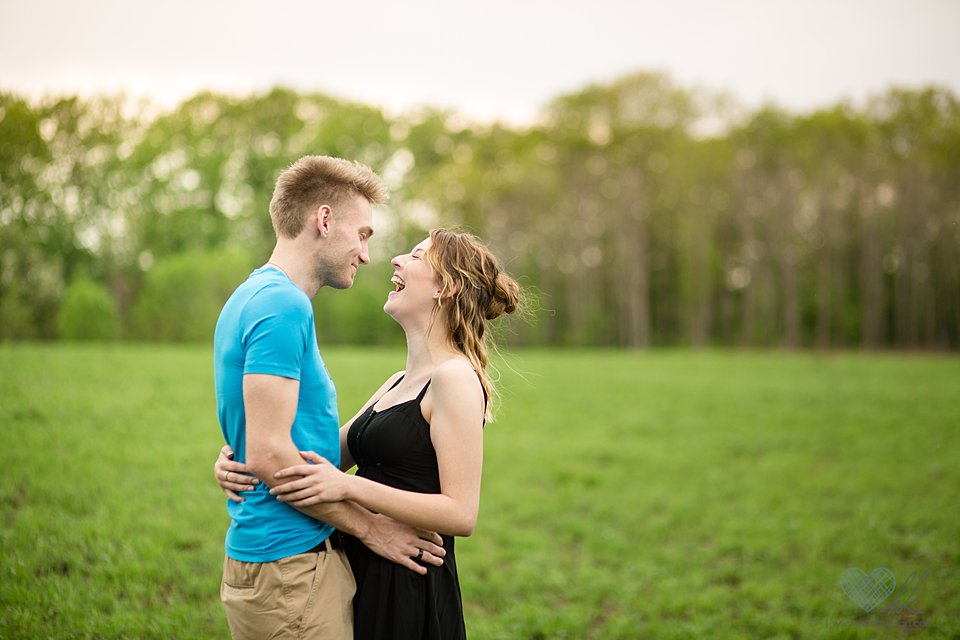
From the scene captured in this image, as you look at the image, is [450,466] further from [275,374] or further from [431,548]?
[275,374]

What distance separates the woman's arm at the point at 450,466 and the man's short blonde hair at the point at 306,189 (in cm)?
79

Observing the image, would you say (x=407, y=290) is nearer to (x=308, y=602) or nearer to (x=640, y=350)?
(x=308, y=602)

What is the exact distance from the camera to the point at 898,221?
4478 cm

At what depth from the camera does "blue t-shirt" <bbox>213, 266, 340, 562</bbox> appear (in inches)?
96.8

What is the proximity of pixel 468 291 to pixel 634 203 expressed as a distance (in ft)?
150

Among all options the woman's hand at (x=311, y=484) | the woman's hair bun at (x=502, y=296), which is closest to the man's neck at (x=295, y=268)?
the woman's hand at (x=311, y=484)

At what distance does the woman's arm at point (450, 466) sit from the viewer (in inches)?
107

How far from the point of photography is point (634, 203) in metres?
47.0

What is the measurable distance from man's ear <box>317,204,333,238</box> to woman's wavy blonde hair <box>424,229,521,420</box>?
51cm

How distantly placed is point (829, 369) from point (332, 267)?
28661mm

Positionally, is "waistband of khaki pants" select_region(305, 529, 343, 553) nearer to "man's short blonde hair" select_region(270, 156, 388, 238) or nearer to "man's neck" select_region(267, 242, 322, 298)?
"man's neck" select_region(267, 242, 322, 298)

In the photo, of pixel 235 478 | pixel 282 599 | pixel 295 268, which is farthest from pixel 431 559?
pixel 295 268

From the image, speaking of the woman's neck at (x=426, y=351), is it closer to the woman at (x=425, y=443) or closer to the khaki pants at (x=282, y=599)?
the woman at (x=425, y=443)

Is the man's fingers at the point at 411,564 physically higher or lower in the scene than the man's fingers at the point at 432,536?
lower
